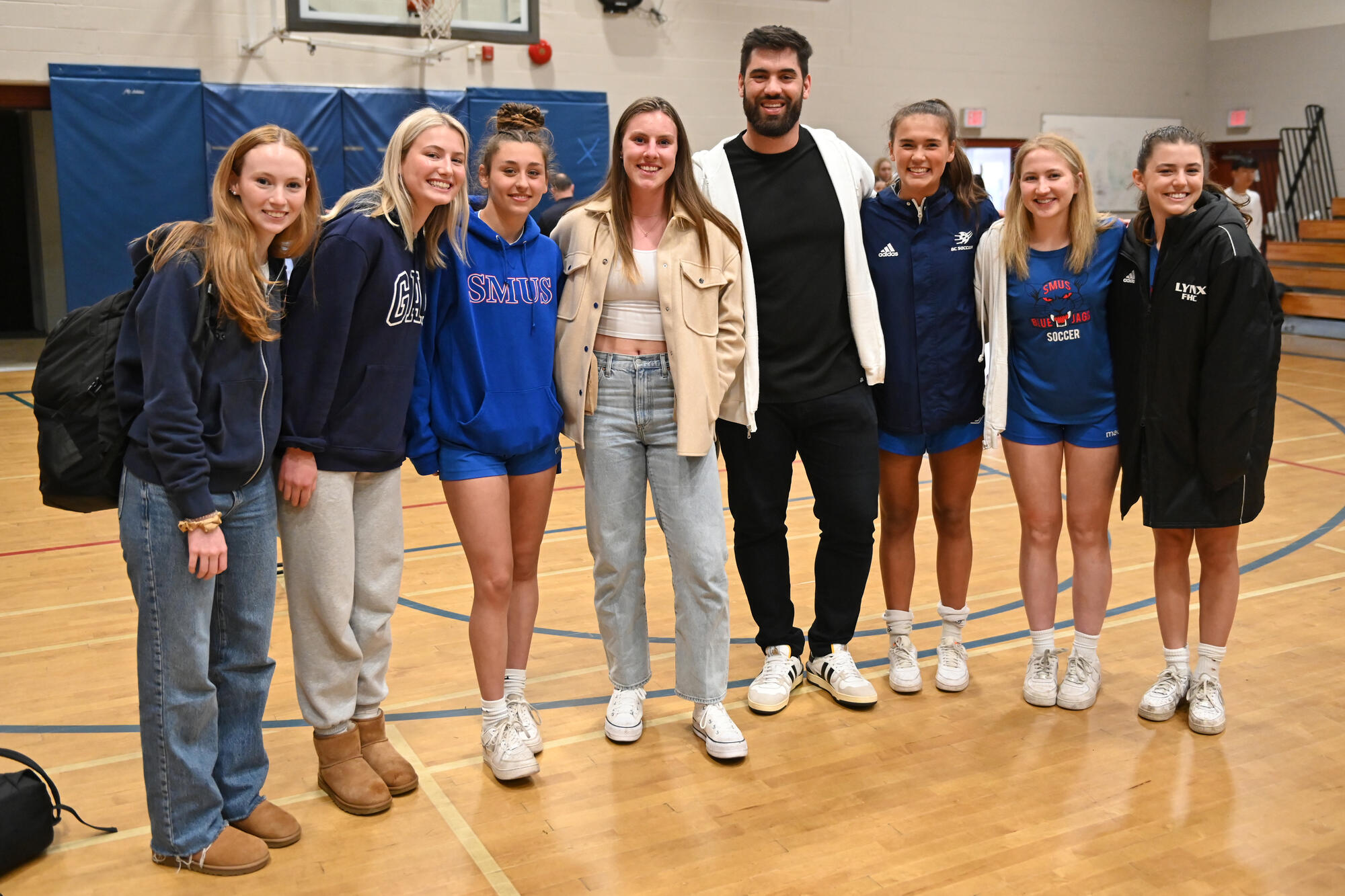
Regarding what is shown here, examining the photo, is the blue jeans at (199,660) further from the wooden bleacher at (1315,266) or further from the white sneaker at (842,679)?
the wooden bleacher at (1315,266)

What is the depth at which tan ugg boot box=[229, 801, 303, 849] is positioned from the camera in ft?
7.99

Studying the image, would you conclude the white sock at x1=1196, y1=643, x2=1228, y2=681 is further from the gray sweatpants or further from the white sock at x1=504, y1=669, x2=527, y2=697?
the gray sweatpants

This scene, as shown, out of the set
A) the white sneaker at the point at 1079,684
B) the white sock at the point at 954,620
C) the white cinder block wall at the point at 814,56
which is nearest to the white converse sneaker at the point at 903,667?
the white sock at the point at 954,620

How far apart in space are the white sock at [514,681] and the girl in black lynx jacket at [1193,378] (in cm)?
169

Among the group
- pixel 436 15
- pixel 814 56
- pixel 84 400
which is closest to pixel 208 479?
pixel 84 400

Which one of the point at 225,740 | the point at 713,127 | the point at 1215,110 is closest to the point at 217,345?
the point at 225,740

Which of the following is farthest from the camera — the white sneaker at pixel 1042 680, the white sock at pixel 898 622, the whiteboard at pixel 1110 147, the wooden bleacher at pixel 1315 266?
the whiteboard at pixel 1110 147

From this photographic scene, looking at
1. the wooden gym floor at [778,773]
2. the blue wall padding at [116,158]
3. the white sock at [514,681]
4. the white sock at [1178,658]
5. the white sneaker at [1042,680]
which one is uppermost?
the blue wall padding at [116,158]

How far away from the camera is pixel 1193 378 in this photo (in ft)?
9.45

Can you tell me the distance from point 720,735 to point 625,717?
28 centimetres

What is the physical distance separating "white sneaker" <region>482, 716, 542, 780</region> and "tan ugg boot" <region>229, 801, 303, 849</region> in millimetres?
487

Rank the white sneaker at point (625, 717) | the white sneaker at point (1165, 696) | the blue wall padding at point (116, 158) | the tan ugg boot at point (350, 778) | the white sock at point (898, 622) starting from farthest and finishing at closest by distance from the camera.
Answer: the blue wall padding at point (116, 158) < the white sock at point (898, 622) < the white sneaker at point (1165, 696) < the white sneaker at point (625, 717) < the tan ugg boot at point (350, 778)

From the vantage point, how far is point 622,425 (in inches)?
110

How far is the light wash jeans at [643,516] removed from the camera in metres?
2.79
